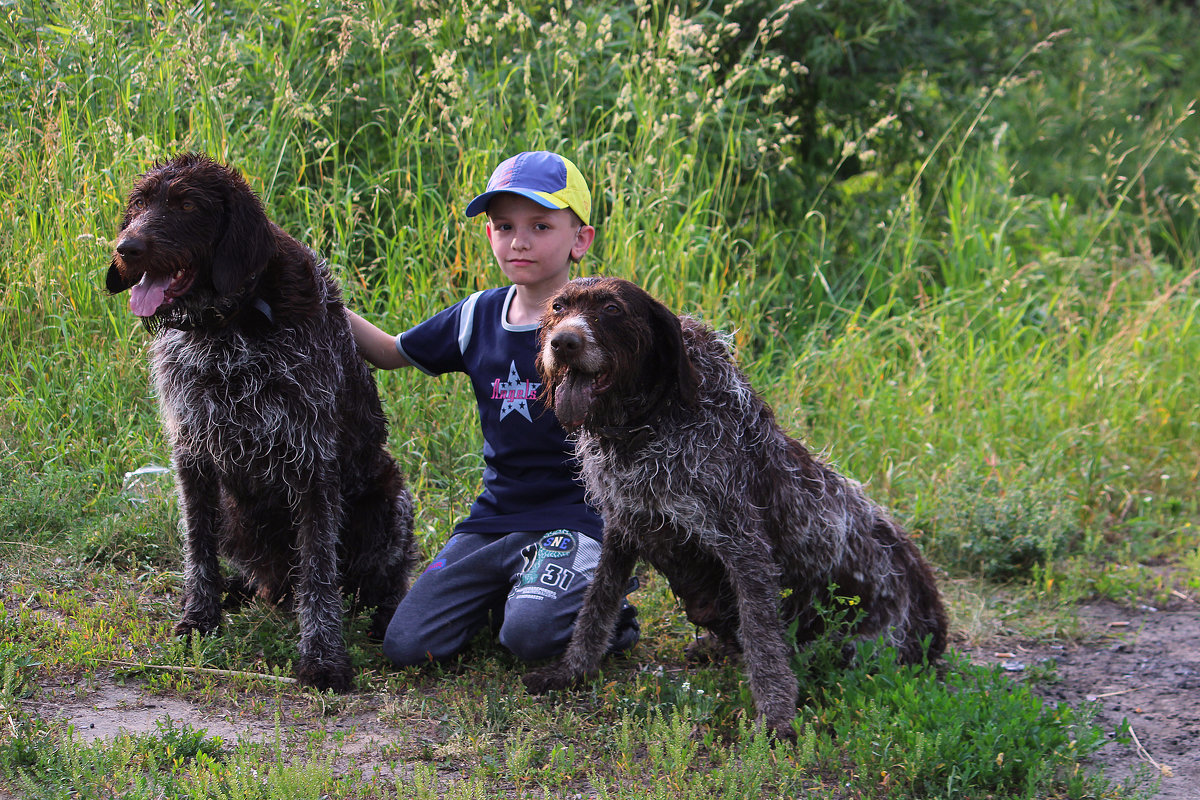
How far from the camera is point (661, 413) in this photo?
3385 millimetres

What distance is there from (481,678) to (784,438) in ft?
4.60

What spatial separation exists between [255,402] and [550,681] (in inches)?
54.4

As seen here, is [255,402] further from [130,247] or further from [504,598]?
[504,598]

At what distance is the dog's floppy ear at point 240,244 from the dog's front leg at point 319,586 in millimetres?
727

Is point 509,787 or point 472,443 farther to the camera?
point 472,443

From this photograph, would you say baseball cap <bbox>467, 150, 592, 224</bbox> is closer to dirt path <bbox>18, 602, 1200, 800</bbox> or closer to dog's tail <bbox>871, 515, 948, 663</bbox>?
dog's tail <bbox>871, 515, 948, 663</bbox>

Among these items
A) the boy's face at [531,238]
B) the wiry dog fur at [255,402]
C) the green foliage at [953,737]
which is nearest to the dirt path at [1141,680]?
the green foliage at [953,737]

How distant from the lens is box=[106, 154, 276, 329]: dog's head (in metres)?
3.23

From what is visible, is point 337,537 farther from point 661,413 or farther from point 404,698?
point 661,413

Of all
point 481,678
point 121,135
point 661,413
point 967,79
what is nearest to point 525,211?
point 661,413

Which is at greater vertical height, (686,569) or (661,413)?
(661,413)

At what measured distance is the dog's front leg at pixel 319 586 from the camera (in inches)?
145

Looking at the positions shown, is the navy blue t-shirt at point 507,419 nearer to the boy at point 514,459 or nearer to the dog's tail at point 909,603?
the boy at point 514,459

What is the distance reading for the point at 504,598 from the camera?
13.8ft
